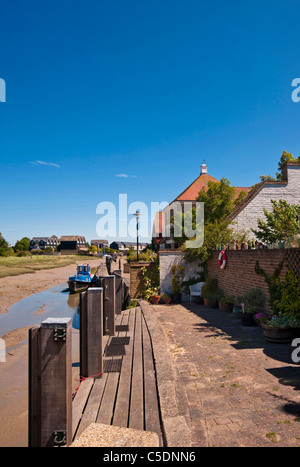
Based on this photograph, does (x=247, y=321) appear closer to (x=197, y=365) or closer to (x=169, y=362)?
(x=197, y=365)

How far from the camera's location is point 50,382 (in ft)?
8.63

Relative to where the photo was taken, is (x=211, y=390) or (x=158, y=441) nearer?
(x=158, y=441)

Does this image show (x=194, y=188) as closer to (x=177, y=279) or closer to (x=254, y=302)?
(x=177, y=279)

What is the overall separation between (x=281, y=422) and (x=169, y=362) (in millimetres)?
1969

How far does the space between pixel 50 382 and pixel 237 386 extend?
117 inches

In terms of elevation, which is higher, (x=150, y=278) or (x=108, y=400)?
(x=150, y=278)

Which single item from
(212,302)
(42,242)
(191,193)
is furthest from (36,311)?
(42,242)

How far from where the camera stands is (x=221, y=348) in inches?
253

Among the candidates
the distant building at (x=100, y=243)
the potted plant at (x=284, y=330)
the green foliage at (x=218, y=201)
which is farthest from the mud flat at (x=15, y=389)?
the distant building at (x=100, y=243)

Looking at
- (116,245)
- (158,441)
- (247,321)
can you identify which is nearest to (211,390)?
(158,441)

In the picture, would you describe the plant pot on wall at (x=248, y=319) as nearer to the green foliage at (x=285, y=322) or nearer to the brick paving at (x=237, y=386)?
the brick paving at (x=237, y=386)

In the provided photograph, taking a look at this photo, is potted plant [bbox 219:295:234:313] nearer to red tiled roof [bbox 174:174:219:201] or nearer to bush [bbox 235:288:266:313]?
bush [bbox 235:288:266:313]

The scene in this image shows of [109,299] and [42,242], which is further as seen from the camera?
[42,242]

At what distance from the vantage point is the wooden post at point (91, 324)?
4348 millimetres
